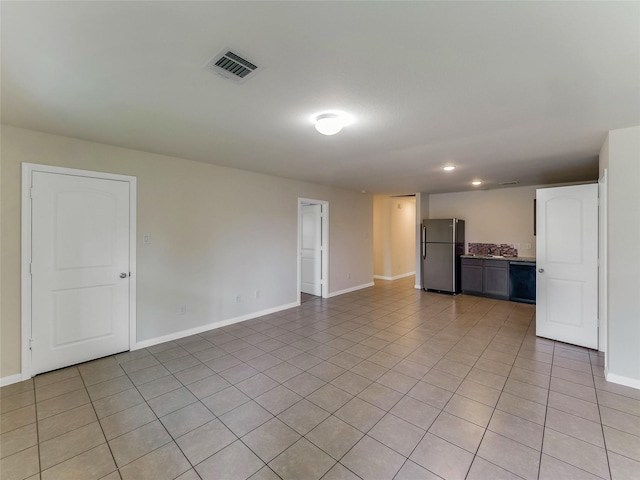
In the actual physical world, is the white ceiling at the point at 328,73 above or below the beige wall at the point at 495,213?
above

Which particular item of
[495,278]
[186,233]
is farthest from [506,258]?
[186,233]

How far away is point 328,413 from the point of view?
228 centimetres

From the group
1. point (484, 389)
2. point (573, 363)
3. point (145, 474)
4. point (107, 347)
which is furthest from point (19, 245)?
point (573, 363)

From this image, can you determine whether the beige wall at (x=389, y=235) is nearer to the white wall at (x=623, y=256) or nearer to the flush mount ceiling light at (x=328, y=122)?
the white wall at (x=623, y=256)

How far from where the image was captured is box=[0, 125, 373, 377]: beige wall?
2.76 meters

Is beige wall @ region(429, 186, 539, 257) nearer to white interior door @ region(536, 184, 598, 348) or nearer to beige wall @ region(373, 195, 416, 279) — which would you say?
beige wall @ region(373, 195, 416, 279)

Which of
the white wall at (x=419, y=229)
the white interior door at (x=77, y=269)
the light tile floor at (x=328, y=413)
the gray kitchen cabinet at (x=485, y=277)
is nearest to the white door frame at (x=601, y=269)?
the light tile floor at (x=328, y=413)

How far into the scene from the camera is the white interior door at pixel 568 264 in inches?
139

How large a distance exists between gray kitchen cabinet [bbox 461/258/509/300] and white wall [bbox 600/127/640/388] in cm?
328

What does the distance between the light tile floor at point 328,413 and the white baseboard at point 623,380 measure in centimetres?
8

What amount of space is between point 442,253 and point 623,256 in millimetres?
3941

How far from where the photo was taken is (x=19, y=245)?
2.78 metres

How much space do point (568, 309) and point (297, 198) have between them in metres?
4.54

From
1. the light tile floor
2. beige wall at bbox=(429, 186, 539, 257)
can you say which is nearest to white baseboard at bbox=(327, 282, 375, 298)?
the light tile floor
